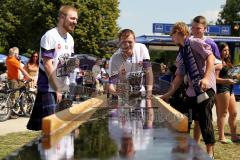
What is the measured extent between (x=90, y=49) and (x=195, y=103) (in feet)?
187

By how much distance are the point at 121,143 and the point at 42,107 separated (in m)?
2.83

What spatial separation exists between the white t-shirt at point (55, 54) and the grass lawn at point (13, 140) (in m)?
2.03

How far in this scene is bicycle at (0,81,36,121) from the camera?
13.4 metres

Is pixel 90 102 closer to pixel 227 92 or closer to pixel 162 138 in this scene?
pixel 162 138

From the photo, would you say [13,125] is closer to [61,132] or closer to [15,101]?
[15,101]

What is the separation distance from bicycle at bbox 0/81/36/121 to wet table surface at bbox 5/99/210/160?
880 cm

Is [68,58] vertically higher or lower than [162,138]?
higher

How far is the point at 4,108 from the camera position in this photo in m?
13.4

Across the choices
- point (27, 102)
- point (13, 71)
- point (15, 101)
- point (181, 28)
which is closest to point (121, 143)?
point (181, 28)

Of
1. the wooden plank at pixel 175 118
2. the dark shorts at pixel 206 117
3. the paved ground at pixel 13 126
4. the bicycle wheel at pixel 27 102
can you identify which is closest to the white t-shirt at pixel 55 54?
the wooden plank at pixel 175 118

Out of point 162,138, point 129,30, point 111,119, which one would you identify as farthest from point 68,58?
point 162,138

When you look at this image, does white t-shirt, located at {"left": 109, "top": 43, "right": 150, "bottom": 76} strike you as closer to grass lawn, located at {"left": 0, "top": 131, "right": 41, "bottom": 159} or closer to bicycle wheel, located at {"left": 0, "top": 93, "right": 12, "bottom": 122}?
grass lawn, located at {"left": 0, "top": 131, "right": 41, "bottom": 159}

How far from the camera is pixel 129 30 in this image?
6477 mm

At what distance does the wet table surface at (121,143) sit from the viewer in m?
2.93
